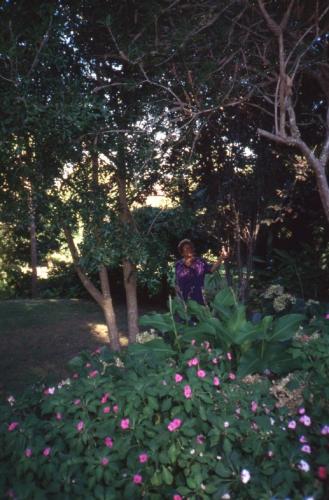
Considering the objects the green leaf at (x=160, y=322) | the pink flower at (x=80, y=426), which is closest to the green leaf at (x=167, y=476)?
the pink flower at (x=80, y=426)

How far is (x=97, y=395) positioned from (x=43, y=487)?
450mm

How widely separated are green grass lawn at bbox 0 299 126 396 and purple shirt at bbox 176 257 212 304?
5.91 ft

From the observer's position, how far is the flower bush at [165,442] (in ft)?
6.70

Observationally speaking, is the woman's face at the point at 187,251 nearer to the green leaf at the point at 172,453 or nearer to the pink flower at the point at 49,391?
the pink flower at the point at 49,391

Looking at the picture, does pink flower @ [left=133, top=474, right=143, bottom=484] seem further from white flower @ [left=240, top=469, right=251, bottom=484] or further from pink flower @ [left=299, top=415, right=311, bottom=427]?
pink flower @ [left=299, top=415, right=311, bottom=427]

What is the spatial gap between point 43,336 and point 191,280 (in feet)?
12.3

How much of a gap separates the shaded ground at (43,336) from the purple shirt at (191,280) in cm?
178

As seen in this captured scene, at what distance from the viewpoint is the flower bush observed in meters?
2.04

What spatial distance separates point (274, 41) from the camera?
5156mm

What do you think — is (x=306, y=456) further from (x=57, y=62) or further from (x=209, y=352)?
(x=57, y=62)

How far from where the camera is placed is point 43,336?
8578 mm

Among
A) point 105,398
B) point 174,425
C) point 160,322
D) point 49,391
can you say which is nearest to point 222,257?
point 160,322

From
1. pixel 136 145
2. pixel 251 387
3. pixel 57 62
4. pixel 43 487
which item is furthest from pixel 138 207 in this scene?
pixel 43 487

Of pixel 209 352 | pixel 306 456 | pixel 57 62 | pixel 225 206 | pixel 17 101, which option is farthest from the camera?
pixel 225 206
